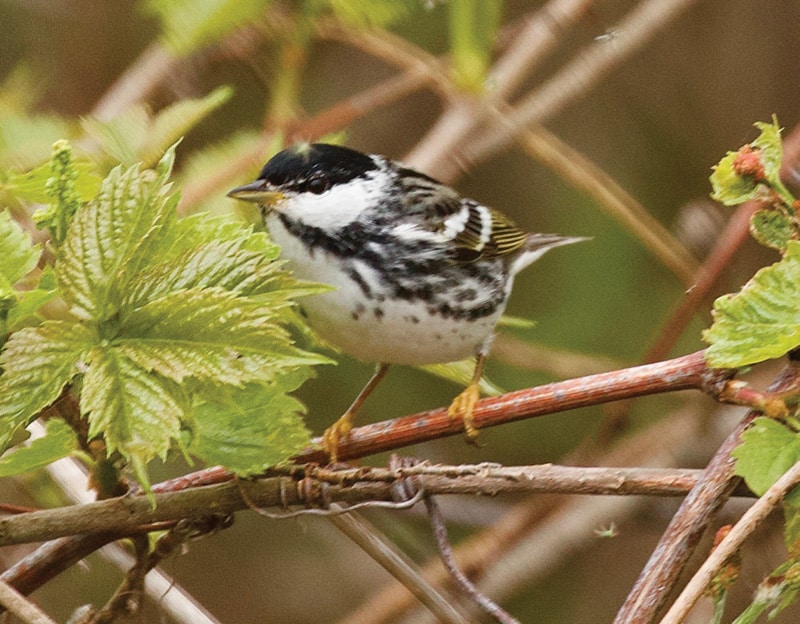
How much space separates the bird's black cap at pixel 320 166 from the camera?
166 cm

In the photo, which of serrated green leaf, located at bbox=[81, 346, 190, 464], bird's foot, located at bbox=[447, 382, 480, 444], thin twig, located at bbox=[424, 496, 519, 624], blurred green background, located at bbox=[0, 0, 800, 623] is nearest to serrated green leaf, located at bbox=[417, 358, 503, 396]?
bird's foot, located at bbox=[447, 382, 480, 444]

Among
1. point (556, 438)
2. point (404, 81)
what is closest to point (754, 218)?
point (404, 81)

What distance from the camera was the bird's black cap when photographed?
5.44 feet

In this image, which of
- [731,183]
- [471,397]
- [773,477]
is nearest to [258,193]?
[471,397]

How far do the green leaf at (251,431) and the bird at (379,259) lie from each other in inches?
27.6

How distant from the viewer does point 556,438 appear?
286 centimetres

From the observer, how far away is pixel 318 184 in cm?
186

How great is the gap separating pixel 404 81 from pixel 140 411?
1532mm

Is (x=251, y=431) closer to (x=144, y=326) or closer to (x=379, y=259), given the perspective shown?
(x=144, y=326)

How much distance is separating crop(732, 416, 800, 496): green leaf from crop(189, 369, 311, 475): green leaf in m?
0.34

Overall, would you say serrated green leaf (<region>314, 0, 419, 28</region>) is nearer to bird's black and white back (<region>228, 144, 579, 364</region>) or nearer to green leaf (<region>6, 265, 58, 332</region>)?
bird's black and white back (<region>228, 144, 579, 364</region>)

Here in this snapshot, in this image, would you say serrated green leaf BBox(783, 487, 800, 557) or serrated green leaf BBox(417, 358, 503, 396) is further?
serrated green leaf BBox(417, 358, 503, 396)

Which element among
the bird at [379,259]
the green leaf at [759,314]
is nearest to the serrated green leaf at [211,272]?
the green leaf at [759,314]

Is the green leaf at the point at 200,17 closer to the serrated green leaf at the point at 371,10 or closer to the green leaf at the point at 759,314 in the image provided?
the serrated green leaf at the point at 371,10
